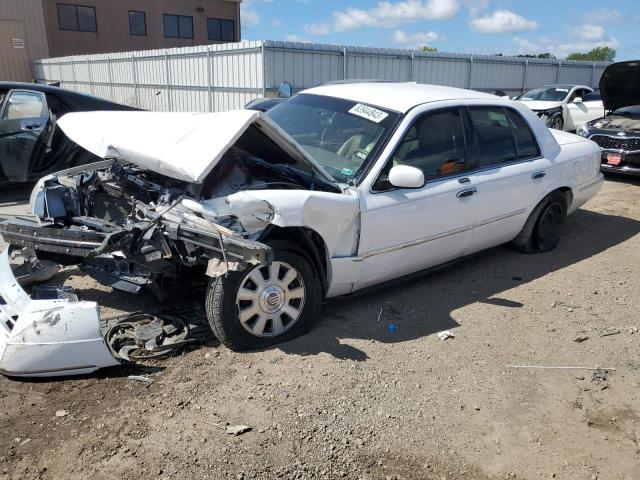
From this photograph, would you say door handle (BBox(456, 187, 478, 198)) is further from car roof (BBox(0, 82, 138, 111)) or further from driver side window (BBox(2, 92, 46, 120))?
driver side window (BBox(2, 92, 46, 120))

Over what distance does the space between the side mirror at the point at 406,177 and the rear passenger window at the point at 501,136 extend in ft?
3.70

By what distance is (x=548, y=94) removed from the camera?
1656 centimetres

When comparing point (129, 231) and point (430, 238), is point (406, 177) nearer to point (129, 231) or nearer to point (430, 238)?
point (430, 238)

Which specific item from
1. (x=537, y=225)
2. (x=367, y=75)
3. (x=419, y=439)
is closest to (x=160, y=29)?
(x=367, y=75)

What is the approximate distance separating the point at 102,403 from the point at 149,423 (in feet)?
1.14

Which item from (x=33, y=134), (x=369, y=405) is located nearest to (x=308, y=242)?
(x=369, y=405)

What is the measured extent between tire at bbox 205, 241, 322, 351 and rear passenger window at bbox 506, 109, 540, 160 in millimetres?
2652

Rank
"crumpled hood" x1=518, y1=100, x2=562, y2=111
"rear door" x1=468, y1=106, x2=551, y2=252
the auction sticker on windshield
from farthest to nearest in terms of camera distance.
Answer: "crumpled hood" x1=518, y1=100, x2=562, y2=111 → "rear door" x1=468, y1=106, x2=551, y2=252 → the auction sticker on windshield

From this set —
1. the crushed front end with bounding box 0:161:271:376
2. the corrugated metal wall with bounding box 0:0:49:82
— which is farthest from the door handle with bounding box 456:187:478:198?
the corrugated metal wall with bounding box 0:0:49:82

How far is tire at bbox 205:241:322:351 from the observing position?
11.3 feet

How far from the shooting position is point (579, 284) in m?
5.18

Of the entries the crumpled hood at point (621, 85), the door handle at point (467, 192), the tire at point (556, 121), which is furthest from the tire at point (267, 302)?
the tire at point (556, 121)

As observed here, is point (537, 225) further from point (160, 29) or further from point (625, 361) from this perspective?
point (160, 29)

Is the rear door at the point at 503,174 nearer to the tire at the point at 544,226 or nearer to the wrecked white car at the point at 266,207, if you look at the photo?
the wrecked white car at the point at 266,207
